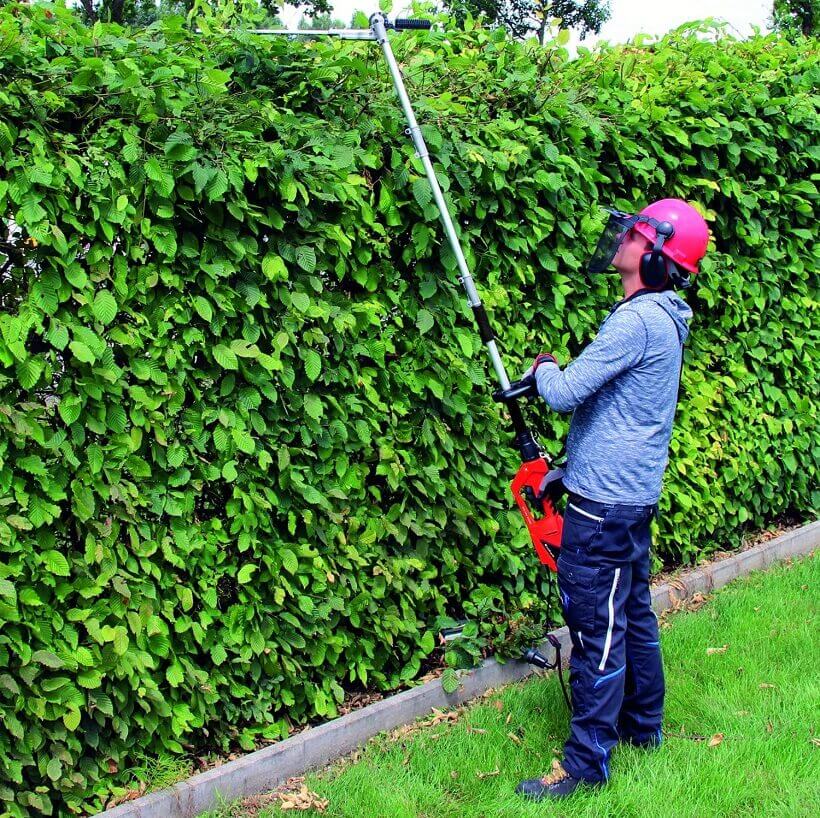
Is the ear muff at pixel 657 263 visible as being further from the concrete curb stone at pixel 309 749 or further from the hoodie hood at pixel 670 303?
the concrete curb stone at pixel 309 749

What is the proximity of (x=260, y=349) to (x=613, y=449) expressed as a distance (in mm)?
1428

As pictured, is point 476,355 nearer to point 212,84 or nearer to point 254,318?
point 254,318

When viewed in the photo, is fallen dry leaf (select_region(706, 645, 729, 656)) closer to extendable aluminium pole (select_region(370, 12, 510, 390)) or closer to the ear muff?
extendable aluminium pole (select_region(370, 12, 510, 390))

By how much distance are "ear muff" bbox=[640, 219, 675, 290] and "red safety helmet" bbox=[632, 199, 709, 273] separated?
0.06ft

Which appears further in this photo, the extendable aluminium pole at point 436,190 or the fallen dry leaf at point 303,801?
the extendable aluminium pole at point 436,190

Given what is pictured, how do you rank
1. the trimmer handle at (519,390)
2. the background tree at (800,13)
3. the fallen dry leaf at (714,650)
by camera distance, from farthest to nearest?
the background tree at (800,13) → the fallen dry leaf at (714,650) → the trimmer handle at (519,390)

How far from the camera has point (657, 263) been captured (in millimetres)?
3445

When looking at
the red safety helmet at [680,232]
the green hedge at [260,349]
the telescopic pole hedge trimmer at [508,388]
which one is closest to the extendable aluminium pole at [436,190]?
the telescopic pole hedge trimmer at [508,388]

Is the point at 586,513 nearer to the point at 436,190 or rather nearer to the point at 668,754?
the point at 668,754

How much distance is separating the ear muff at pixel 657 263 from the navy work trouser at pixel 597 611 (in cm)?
84

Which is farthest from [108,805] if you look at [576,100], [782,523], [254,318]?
[782,523]

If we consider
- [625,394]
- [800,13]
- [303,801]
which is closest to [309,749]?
[303,801]

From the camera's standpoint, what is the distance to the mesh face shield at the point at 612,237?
351cm

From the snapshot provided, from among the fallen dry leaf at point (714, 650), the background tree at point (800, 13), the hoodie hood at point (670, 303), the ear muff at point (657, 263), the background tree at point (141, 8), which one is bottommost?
the fallen dry leaf at point (714, 650)
